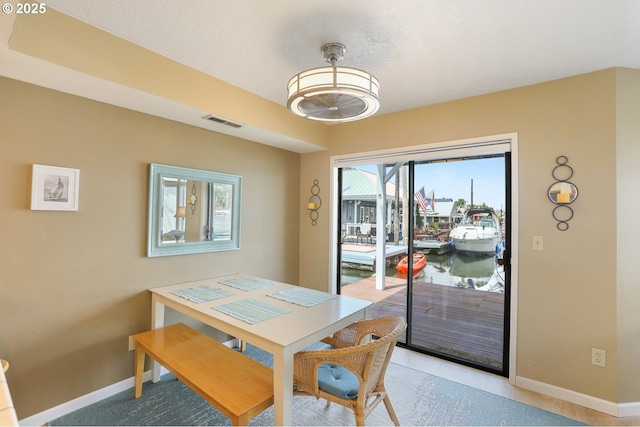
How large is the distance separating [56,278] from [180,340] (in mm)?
939

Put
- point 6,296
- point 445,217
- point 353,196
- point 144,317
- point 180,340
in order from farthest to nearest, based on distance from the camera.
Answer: point 353,196, point 445,217, point 144,317, point 180,340, point 6,296

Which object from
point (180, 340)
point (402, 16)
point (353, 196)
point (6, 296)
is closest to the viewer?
point (402, 16)

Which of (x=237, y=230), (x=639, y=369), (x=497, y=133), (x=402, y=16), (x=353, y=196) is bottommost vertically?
(x=639, y=369)

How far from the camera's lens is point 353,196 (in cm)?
380

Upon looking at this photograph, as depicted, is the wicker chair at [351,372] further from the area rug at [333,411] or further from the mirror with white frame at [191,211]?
the mirror with white frame at [191,211]

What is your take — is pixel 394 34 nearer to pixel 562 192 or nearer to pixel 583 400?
pixel 562 192

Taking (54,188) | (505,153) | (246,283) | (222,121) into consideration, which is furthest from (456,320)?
(54,188)

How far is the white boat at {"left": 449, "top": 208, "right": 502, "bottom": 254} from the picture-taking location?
9.09ft

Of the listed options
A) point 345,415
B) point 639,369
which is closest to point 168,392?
point 345,415

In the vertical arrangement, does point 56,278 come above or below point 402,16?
below

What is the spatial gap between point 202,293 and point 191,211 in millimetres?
812

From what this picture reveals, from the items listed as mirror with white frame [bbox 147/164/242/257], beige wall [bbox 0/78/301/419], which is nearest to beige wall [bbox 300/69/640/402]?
mirror with white frame [bbox 147/164/242/257]

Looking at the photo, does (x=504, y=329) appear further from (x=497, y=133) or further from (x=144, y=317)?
(x=144, y=317)

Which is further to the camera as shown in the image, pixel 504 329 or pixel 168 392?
pixel 504 329
